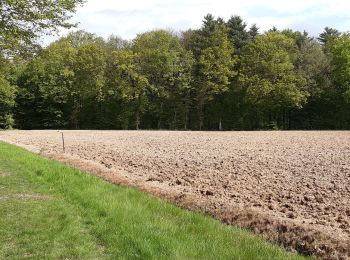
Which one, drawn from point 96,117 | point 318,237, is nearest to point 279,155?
point 318,237

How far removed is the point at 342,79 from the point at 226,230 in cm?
5671

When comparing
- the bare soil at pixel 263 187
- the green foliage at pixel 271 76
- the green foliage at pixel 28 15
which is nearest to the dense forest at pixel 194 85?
the green foliage at pixel 271 76

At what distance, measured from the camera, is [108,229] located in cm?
816

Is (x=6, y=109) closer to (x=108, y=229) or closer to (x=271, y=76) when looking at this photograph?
(x=271, y=76)

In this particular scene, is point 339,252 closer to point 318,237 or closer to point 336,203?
point 318,237

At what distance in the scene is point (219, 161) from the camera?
66.8 ft

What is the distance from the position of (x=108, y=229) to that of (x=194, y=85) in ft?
198

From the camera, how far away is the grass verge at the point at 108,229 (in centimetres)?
690

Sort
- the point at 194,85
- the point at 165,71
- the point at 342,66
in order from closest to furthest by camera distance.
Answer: the point at 342,66 < the point at 165,71 < the point at 194,85

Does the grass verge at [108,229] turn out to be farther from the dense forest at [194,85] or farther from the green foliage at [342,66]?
the green foliage at [342,66]

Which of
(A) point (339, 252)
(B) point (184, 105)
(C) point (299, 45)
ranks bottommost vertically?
(A) point (339, 252)

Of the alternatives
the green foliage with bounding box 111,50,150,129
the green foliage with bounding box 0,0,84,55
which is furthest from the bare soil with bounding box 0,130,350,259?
the green foliage with bounding box 111,50,150,129

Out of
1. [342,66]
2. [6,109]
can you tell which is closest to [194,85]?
[342,66]

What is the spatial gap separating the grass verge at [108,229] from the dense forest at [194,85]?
5295 centimetres
